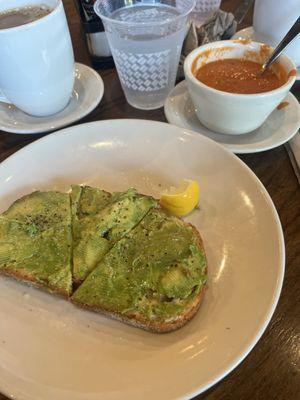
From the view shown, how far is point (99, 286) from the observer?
110cm

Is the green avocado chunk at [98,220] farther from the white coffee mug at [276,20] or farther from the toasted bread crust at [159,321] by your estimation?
the white coffee mug at [276,20]

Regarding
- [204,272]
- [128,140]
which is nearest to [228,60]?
[128,140]

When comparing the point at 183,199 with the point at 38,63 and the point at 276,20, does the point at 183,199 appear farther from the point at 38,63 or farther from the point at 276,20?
the point at 276,20

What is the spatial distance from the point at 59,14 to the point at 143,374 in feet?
4.56

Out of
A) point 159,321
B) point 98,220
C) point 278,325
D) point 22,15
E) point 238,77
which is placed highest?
point 22,15

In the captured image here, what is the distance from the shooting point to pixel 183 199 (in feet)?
4.22

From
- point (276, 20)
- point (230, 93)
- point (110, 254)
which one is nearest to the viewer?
point (110, 254)

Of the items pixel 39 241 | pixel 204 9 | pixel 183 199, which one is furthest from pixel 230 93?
pixel 204 9

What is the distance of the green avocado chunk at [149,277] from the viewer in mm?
1052

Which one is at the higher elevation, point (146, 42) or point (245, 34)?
point (146, 42)

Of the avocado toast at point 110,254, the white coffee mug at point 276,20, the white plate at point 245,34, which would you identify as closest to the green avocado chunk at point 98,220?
the avocado toast at point 110,254

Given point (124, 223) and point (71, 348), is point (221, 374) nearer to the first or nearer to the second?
point (71, 348)

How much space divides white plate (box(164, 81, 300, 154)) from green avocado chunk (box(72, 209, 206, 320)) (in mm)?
567

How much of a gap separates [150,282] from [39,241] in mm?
396
